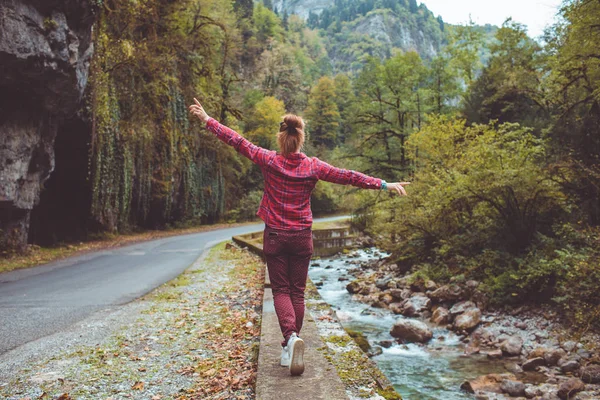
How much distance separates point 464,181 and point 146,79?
17185mm

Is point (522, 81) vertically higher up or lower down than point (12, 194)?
higher up

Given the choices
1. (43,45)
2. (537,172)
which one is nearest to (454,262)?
(537,172)

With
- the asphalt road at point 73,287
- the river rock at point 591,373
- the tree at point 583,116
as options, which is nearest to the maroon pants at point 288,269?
the asphalt road at point 73,287

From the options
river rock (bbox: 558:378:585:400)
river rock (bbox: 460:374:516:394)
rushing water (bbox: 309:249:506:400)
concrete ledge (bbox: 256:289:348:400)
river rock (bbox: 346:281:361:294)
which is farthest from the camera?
river rock (bbox: 346:281:361:294)

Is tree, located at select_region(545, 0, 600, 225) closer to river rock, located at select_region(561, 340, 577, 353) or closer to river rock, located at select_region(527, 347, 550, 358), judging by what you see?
river rock, located at select_region(561, 340, 577, 353)

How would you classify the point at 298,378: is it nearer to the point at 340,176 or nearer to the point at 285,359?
the point at 285,359

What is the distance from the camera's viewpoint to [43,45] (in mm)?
11500

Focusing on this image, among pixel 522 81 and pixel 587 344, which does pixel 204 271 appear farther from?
pixel 522 81

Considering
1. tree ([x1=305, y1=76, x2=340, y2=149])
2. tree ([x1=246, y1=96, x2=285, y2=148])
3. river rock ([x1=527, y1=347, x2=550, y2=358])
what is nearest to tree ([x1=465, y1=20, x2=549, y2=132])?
river rock ([x1=527, y1=347, x2=550, y2=358])

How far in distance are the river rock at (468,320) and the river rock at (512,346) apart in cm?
131

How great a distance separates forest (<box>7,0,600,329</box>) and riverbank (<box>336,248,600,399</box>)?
0.59m

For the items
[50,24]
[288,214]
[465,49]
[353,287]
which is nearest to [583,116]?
[353,287]

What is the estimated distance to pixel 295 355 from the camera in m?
3.36

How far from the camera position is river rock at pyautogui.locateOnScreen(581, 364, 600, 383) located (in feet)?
23.8
